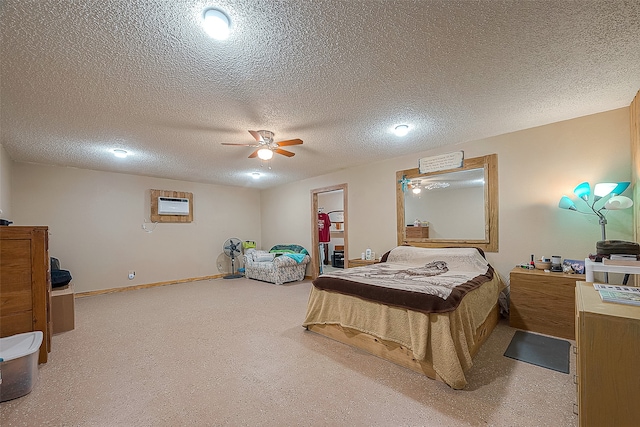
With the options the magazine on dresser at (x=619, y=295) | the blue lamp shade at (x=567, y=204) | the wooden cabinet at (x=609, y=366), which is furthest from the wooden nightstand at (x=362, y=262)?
the wooden cabinet at (x=609, y=366)

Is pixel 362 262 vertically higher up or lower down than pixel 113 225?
lower down

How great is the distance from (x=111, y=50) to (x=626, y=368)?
316 centimetres

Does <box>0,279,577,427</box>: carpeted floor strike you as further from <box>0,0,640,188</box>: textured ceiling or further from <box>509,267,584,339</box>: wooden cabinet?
<box>0,0,640,188</box>: textured ceiling

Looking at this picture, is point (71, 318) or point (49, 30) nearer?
point (49, 30)

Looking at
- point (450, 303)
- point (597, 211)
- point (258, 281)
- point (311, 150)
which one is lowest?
point (258, 281)

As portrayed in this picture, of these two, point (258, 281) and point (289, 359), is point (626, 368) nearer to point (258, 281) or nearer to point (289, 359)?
point (289, 359)

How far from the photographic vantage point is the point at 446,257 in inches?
132

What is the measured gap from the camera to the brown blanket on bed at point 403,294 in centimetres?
197

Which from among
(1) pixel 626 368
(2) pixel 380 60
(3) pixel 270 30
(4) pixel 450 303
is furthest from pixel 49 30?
(1) pixel 626 368

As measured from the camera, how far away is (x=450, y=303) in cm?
196

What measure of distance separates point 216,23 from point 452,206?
3.66 m

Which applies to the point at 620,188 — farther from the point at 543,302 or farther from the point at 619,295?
the point at 619,295

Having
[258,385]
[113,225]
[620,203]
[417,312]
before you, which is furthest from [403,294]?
[113,225]

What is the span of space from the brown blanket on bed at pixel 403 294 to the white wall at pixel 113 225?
4.44m
